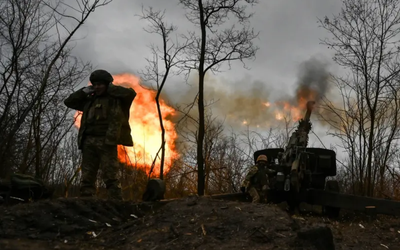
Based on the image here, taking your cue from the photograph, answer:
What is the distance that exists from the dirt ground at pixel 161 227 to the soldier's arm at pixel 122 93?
1720mm

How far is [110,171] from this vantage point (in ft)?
24.0

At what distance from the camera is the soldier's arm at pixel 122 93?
7434mm

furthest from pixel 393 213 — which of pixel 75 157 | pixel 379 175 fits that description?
pixel 75 157

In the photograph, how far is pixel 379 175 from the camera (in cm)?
1592

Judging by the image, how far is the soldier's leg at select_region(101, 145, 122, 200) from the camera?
288 inches

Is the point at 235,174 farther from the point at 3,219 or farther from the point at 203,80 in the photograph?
the point at 3,219

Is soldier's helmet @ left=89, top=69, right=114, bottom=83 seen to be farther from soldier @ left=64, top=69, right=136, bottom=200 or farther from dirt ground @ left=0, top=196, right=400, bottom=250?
dirt ground @ left=0, top=196, right=400, bottom=250

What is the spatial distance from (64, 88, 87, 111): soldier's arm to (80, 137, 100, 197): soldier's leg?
700 millimetres

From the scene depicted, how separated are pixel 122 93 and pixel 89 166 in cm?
126

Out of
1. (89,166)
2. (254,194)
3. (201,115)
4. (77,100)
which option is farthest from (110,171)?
(201,115)

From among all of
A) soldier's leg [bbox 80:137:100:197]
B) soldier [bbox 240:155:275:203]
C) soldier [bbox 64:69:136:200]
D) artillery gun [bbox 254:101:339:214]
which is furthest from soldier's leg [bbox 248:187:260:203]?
soldier's leg [bbox 80:137:100:197]

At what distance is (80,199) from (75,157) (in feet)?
91.9

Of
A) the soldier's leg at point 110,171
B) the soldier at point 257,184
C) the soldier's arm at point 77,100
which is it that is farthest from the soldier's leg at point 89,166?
the soldier at point 257,184

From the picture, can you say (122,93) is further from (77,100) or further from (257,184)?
(257,184)
